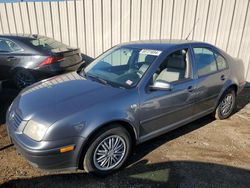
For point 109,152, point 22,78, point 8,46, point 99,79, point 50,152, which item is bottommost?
point 22,78

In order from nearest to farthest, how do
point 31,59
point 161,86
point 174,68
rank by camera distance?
point 161,86 → point 174,68 → point 31,59

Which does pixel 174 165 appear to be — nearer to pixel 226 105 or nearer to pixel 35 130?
pixel 35 130

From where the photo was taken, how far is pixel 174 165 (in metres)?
3.06

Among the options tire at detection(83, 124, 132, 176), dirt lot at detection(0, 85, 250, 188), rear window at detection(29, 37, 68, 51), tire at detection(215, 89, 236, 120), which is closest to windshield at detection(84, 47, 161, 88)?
tire at detection(83, 124, 132, 176)

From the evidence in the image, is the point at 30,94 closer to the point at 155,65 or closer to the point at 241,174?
the point at 155,65

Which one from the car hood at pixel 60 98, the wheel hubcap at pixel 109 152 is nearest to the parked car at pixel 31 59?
the car hood at pixel 60 98

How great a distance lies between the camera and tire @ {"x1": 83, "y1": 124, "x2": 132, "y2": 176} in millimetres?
2594

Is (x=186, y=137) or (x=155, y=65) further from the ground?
(x=155, y=65)

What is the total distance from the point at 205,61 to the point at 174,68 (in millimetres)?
720

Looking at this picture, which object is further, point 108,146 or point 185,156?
point 185,156

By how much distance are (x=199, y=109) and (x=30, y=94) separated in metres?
2.64

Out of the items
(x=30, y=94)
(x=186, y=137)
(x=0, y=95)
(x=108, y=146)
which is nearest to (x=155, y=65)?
(x=108, y=146)

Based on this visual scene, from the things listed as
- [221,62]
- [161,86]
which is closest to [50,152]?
[161,86]

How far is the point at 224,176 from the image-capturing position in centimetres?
286
